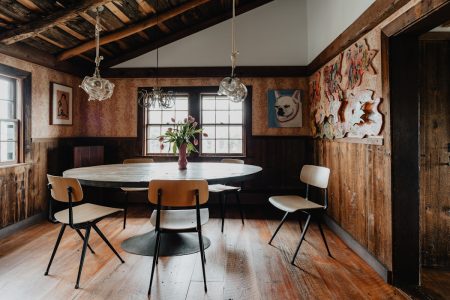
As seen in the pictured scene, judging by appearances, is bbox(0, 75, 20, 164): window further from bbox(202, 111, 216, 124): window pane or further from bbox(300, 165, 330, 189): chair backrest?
bbox(300, 165, 330, 189): chair backrest

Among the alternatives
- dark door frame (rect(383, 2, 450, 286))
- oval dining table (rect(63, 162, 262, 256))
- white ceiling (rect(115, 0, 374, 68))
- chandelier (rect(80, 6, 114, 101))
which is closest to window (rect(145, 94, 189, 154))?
white ceiling (rect(115, 0, 374, 68))

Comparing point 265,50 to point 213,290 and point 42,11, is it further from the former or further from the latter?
point 213,290

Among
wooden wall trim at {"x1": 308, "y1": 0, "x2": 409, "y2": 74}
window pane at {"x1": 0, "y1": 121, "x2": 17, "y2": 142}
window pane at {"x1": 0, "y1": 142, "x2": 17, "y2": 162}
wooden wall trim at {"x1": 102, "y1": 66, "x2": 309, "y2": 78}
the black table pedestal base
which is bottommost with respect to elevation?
the black table pedestal base

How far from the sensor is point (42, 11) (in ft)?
10.7

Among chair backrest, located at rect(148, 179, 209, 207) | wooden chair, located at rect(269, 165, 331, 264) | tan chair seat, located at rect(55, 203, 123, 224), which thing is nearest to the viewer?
chair backrest, located at rect(148, 179, 209, 207)

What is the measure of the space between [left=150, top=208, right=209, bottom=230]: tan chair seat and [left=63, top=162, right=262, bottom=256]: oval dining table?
352 mm

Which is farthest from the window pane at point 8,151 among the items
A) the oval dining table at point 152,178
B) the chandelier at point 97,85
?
the chandelier at point 97,85

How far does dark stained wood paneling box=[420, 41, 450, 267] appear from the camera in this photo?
2.69m

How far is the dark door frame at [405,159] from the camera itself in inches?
89.3

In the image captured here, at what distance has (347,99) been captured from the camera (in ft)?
10.5

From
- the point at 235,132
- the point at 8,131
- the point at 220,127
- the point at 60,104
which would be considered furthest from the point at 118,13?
the point at 235,132

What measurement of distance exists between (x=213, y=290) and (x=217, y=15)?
4.50m

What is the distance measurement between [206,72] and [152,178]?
310 cm

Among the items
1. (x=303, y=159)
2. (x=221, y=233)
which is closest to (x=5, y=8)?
(x=221, y=233)
